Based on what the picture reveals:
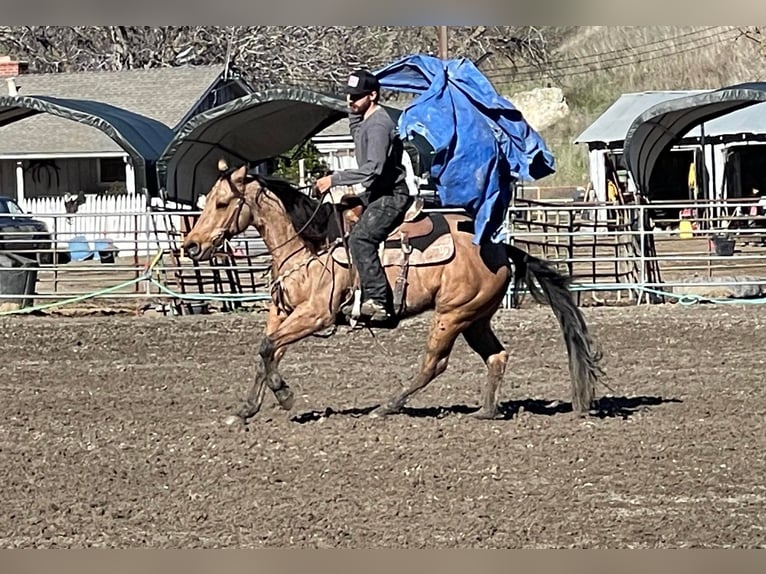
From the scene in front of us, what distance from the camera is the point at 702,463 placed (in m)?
7.52

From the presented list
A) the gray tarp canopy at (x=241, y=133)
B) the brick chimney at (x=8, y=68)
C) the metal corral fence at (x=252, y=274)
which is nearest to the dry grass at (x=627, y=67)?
the brick chimney at (x=8, y=68)

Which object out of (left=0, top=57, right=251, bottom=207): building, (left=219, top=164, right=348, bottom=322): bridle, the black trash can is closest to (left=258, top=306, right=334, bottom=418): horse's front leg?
(left=219, top=164, right=348, bottom=322): bridle

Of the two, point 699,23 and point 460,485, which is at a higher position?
point 699,23

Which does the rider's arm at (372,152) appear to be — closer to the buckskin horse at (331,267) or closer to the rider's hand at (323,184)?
the rider's hand at (323,184)

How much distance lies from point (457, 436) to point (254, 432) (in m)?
1.26

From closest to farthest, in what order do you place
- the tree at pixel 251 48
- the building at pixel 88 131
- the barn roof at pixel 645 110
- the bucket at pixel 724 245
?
the bucket at pixel 724 245, the building at pixel 88 131, the barn roof at pixel 645 110, the tree at pixel 251 48

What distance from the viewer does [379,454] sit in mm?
7742

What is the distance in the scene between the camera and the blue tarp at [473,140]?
348 inches

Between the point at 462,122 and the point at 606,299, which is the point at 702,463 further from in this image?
the point at 606,299

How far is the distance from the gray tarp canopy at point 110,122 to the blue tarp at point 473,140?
398 inches

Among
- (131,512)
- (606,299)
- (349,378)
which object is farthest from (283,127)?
(131,512)

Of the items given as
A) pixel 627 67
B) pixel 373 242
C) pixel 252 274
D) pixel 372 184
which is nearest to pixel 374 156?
pixel 372 184

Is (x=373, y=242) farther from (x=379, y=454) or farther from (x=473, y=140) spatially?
(x=379, y=454)

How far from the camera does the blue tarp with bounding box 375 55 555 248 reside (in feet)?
29.0
